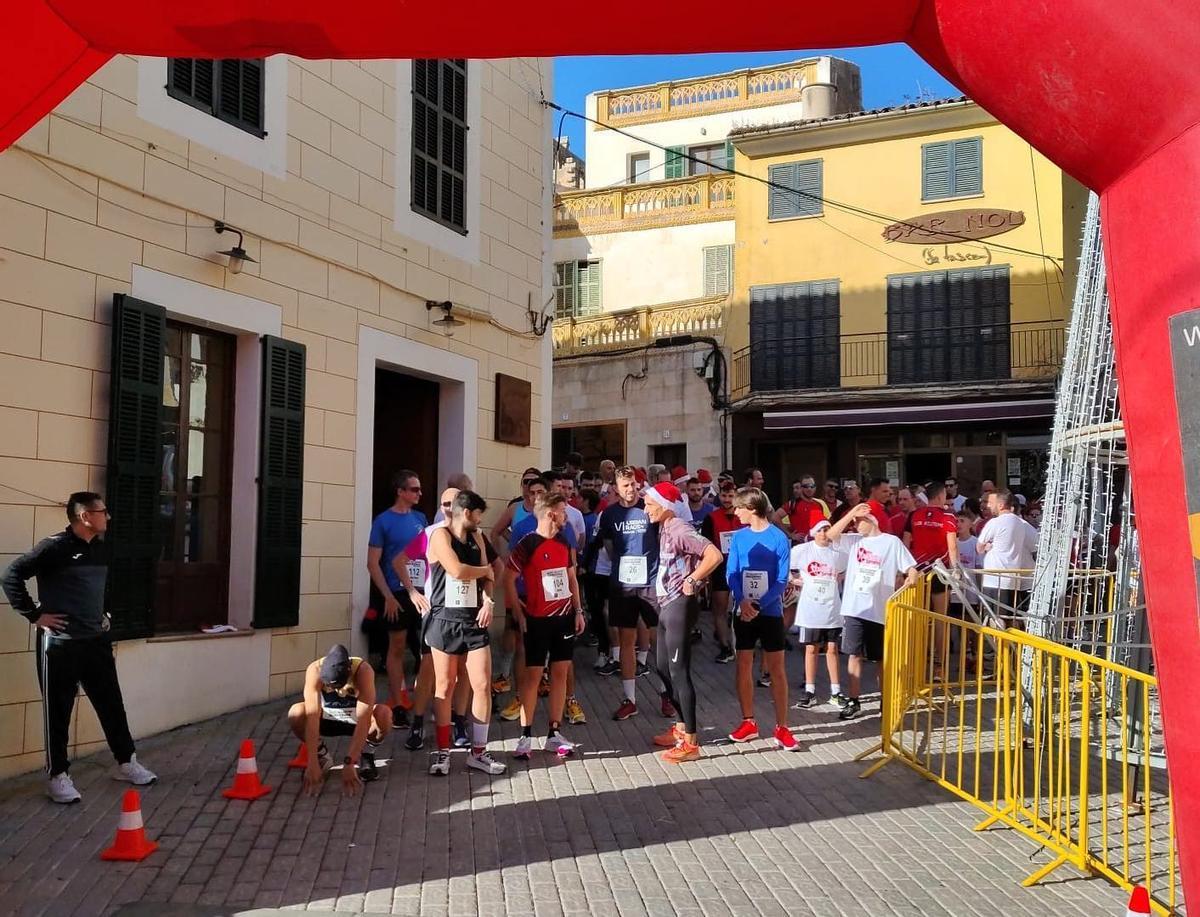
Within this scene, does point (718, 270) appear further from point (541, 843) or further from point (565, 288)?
point (541, 843)

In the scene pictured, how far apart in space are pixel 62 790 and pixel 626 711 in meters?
4.09

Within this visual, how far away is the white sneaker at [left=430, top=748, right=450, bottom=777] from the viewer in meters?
7.00

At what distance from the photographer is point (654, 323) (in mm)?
24641

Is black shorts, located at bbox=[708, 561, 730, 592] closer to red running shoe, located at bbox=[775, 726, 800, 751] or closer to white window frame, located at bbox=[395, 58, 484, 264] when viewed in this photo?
red running shoe, located at bbox=[775, 726, 800, 751]

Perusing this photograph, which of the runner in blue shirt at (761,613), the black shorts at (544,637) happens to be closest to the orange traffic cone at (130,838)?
the black shorts at (544,637)

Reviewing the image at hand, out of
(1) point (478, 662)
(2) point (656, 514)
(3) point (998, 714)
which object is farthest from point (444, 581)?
(3) point (998, 714)

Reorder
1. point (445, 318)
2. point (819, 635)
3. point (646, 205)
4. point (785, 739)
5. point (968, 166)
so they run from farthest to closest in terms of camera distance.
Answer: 1. point (646, 205)
2. point (968, 166)
3. point (445, 318)
4. point (819, 635)
5. point (785, 739)

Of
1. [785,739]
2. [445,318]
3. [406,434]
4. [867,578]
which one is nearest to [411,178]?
[445,318]

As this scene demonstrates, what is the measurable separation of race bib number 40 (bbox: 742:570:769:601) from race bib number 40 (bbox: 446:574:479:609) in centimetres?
199

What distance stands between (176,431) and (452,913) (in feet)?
15.9

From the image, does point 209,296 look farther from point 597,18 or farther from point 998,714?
point 998,714

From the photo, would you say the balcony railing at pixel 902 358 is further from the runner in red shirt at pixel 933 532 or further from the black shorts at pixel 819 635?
the black shorts at pixel 819 635

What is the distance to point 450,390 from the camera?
1143 centimetres

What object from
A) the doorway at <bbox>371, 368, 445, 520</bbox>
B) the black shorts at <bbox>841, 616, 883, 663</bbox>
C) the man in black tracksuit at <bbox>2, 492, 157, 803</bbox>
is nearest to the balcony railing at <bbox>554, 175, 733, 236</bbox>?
the doorway at <bbox>371, 368, 445, 520</bbox>
